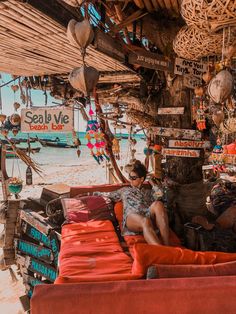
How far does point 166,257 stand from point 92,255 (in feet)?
3.58

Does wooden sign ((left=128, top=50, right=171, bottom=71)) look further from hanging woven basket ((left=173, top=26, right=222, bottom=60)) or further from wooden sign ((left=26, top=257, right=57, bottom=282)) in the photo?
wooden sign ((left=26, top=257, right=57, bottom=282))

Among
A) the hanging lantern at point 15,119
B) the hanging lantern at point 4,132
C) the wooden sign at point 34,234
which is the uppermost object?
the hanging lantern at point 15,119

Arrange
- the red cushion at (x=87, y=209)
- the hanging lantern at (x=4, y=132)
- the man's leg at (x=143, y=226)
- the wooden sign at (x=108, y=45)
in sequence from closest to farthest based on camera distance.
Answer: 1. the wooden sign at (x=108, y=45)
2. the man's leg at (x=143, y=226)
3. the red cushion at (x=87, y=209)
4. the hanging lantern at (x=4, y=132)

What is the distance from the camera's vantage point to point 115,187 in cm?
567

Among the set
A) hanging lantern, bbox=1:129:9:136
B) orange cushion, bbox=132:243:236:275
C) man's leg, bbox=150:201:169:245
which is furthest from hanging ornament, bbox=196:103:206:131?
hanging lantern, bbox=1:129:9:136

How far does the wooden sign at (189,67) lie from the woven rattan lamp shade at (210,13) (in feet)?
5.14

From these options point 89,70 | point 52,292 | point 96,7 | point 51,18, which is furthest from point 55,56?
point 52,292

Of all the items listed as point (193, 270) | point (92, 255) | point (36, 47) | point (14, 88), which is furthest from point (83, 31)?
point (14, 88)

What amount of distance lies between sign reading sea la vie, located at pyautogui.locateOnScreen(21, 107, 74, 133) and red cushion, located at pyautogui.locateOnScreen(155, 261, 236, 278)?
4.05 metres

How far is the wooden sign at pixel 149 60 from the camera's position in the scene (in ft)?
12.8

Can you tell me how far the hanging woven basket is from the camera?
8.97 ft

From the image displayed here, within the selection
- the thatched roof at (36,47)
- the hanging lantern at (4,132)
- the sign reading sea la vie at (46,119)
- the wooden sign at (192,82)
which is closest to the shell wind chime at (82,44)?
the thatched roof at (36,47)

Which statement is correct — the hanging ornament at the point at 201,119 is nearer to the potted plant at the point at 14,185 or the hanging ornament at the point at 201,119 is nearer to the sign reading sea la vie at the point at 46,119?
the sign reading sea la vie at the point at 46,119

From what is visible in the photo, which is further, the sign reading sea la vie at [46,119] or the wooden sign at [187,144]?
the sign reading sea la vie at [46,119]
